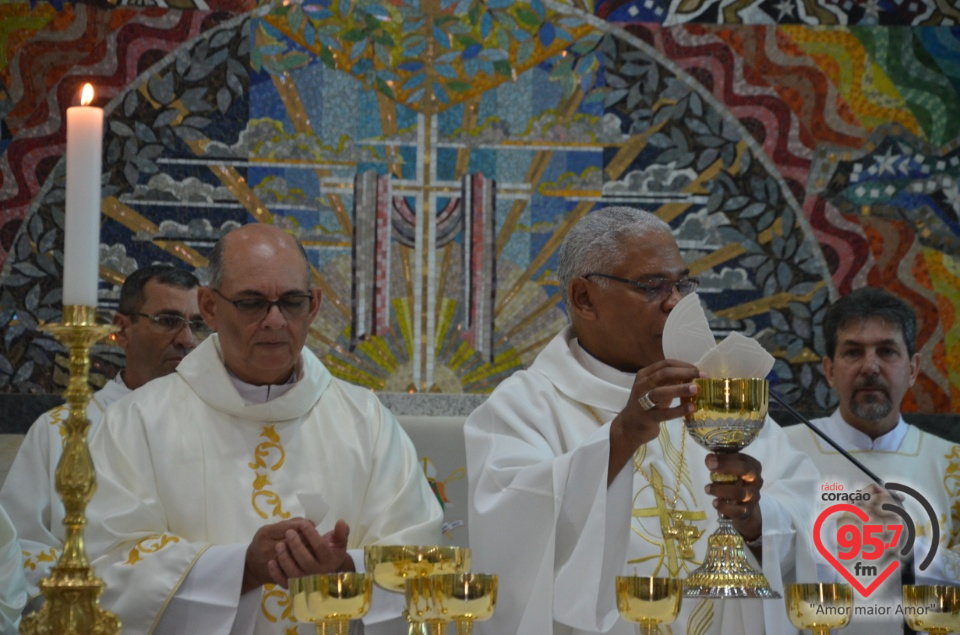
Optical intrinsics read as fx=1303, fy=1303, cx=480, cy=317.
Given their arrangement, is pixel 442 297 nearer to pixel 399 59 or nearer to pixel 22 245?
pixel 399 59

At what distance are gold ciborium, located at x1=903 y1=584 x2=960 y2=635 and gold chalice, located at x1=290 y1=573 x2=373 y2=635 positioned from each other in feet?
3.75

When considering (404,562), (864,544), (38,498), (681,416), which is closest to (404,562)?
(404,562)

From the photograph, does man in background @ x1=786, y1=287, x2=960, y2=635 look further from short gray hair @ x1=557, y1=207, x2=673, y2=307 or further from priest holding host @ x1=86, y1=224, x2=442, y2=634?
priest holding host @ x1=86, y1=224, x2=442, y2=634

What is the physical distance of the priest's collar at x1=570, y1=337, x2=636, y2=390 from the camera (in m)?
4.04

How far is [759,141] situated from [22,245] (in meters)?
3.33

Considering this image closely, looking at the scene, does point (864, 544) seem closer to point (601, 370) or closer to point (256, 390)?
point (601, 370)

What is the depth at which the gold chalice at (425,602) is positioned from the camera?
2494 mm

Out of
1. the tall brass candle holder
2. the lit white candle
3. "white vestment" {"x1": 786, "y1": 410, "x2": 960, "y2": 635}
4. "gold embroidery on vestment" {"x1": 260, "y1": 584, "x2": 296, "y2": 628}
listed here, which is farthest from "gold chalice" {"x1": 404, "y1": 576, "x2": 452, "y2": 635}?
"white vestment" {"x1": 786, "y1": 410, "x2": 960, "y2": 635}

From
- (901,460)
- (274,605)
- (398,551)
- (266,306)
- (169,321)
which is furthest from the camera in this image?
(901,460)

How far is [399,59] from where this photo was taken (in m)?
5.92

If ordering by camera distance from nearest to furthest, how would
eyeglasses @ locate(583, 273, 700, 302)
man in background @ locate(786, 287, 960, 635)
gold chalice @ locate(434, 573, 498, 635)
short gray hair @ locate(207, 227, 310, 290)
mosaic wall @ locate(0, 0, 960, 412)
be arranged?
1. gold chalice @ locate(434, 573, 498, 635)
2. eyeglasses @ locate(583, 273, 700, 302)
3. short gray hair @ locate(207, 227, 310, 290)
4. man in background @ locate(786, 287, 960, 635)
5. mosaic wall @ locate(0, 0, 960, 412)

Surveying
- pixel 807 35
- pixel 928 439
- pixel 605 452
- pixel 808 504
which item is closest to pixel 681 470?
pixel 808 504

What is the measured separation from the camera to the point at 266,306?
3.96 meters

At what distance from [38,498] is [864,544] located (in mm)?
2739
